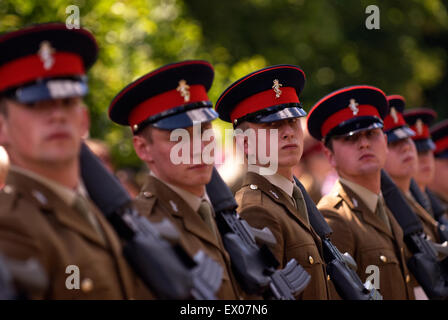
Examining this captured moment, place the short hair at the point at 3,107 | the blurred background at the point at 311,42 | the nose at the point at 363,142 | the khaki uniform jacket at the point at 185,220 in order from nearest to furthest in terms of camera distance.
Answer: the short hair at the point at 3,107
the khaki uniform jacket at the point at 185,220
the nose at the point at 363,142
the blurred background at the point at 311,42

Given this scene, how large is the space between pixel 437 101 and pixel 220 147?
55.5 ft

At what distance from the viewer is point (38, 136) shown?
9.62 feet

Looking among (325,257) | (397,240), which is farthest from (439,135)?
(325,257)

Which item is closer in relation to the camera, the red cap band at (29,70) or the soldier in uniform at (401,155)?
the red cap band at (29,70)

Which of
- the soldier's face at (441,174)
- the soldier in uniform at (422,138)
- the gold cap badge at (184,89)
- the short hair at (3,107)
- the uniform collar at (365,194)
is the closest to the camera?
the short hair at (3,107)

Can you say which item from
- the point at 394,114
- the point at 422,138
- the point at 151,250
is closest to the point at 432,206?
the point at 422,138

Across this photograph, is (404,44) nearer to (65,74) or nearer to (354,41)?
(354,41)

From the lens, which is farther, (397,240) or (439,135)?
(439,135)

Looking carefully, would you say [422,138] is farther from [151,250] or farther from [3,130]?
[3,130]

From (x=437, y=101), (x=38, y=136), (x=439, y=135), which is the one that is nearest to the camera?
(x=38, y=136)

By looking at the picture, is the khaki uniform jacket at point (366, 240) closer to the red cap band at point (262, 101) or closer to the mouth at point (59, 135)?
the red cap band at point (262, 101)

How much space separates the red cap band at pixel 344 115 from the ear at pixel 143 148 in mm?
2026

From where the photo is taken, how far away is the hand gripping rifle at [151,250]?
10.5 feet

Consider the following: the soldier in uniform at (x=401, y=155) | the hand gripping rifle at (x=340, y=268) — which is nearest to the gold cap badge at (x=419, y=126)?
the soldier in uniform at (x=401, y=155)
